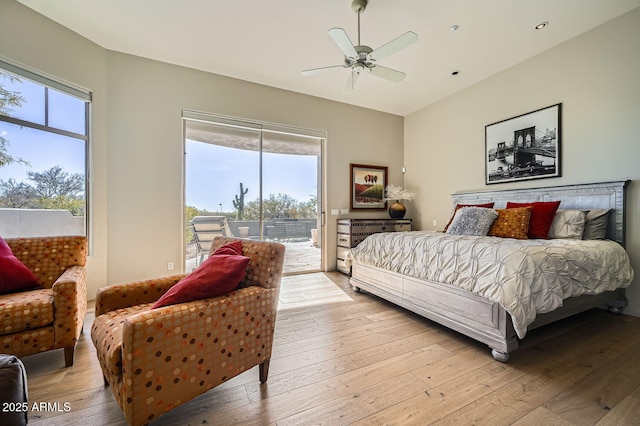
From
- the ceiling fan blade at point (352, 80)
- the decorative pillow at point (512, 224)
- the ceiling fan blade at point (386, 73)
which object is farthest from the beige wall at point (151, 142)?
the decorative pillow at point (512, 224)

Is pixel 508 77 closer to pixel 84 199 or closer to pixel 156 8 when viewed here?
pixel 156 8

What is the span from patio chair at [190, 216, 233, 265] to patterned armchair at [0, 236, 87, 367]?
1679mm

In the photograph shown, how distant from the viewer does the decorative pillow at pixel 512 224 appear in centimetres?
280

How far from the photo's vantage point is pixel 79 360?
189 centimetres

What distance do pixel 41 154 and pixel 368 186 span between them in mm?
4508

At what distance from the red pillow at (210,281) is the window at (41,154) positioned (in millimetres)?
2545

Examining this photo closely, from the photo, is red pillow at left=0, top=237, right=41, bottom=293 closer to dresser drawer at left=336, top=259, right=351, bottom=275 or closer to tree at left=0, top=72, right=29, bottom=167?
tree at left=0, top=72, right=29, bottom=167

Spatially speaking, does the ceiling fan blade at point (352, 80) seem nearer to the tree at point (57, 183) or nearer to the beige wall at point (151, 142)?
the beige wall at point (151, 142)

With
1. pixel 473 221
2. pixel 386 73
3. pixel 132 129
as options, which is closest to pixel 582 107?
pixel 473 221

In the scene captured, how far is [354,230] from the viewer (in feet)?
14.2

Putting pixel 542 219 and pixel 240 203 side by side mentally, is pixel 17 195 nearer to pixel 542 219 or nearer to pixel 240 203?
pixel 240 203

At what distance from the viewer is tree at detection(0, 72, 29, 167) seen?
2498mm

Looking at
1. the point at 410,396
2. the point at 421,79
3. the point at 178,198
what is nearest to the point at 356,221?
the point at 421,79

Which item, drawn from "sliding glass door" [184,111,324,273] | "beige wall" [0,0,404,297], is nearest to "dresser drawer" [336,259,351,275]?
"sliding glass door" [184,111,324,273]
